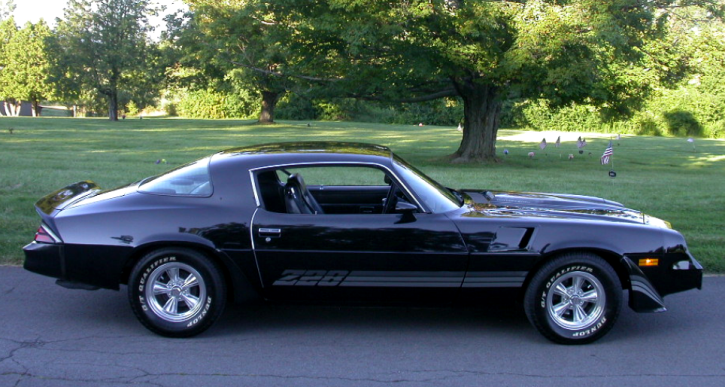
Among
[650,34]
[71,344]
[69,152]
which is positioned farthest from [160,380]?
[69,152]

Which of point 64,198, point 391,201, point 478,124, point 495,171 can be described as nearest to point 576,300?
point 391,201

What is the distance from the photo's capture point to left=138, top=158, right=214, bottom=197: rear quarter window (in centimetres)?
480

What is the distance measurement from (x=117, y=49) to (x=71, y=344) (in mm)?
44441

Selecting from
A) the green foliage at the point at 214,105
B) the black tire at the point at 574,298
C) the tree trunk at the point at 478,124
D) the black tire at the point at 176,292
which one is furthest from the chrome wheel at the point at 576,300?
the green foliage at the point at 214,105

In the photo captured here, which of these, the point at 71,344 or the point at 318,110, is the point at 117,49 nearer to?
the point at 318,110

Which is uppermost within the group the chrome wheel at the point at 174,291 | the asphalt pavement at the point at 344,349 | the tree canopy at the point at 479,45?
the tree canopy at the point at 479,45

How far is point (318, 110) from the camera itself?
5747 centimetres

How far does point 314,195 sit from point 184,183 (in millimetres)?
1326

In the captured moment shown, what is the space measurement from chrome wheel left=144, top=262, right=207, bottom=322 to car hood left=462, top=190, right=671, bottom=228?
1.98 m

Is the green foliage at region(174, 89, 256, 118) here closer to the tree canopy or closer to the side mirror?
the tree canopy

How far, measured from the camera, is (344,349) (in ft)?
14.8

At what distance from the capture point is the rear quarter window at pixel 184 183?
15.8 ft

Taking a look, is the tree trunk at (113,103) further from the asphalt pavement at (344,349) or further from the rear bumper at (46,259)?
the rear bumper at (46,259)

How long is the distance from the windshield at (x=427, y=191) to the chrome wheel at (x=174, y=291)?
5.33ft
